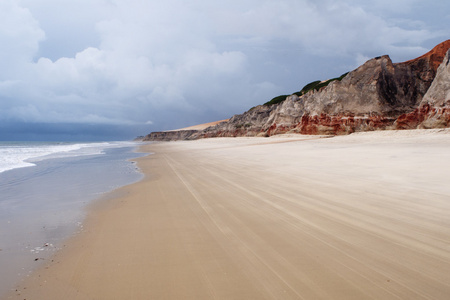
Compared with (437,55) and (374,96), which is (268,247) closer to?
(374,96)

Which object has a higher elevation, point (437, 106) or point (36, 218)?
point (437, 106)

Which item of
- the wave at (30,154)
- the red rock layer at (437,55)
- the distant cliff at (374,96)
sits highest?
the red rock layer at (437,55)

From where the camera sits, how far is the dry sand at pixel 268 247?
8.25ft

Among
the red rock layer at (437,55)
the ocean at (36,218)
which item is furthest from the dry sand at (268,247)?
the red rock layer at (437,55)

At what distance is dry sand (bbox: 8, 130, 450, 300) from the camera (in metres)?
2.52

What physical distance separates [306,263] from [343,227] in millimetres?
1356

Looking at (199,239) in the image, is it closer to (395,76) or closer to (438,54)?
(395,76)

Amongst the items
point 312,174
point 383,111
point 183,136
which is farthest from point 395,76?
point 183,136

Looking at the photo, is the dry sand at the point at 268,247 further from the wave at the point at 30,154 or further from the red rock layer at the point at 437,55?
the red rock layer at the point at 437,55

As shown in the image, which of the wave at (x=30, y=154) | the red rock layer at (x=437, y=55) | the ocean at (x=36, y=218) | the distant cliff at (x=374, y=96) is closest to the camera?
the ocean at (x=36, y=218)

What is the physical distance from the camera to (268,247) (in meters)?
3.40

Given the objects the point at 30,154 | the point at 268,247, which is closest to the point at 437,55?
the point at 268,247

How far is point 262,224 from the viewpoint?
14.1 feet

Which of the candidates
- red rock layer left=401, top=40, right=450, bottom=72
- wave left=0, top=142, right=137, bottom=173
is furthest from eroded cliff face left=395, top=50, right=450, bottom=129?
wave left=0, top=142, right=137, bottom=173
